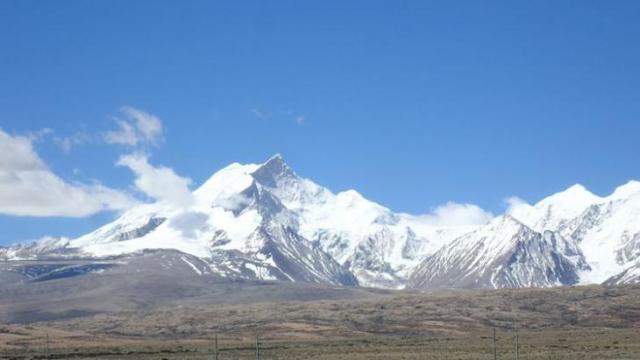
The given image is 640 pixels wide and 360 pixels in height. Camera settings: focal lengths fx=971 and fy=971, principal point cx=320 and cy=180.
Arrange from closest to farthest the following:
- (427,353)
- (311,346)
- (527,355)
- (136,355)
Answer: (527,355), (427,353), (136,355), (311,346)

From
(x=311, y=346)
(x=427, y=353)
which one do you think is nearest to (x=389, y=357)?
(x=427, y=353)

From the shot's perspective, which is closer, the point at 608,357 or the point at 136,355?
the point at 608,357

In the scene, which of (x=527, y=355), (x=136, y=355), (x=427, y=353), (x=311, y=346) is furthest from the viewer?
(x=311, y=346)

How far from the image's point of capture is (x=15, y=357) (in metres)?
171

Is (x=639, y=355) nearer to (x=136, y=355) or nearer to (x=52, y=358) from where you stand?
(x=136, y=355)

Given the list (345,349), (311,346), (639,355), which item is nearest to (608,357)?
(639,355)

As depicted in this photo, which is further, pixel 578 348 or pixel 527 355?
pixel 578 348

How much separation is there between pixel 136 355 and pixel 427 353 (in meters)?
52.1

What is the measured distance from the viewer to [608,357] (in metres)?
136

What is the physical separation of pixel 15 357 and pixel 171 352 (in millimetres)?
28474

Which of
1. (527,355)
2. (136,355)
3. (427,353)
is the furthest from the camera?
(136,355)

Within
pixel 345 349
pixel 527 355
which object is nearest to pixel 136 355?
pixel 345 349

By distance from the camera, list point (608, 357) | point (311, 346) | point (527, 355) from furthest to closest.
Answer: point (311, 346), point (527, 355), point (608, 357)

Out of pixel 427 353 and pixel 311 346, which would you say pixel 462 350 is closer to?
pixel 427 353
